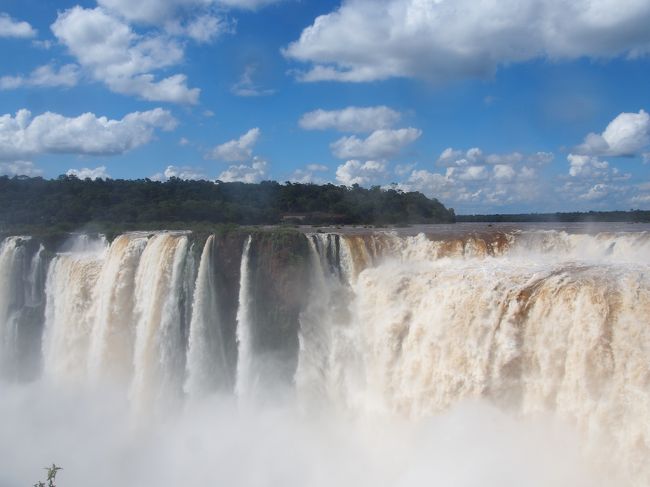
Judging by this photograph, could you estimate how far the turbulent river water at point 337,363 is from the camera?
10.4 m

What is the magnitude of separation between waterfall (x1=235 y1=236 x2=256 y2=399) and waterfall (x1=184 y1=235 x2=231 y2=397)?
634 mm

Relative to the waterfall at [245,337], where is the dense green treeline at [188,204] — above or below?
above

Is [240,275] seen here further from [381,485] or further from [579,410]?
[579,410]

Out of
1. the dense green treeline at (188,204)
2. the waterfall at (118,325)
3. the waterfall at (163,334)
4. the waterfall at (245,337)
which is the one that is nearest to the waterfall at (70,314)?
the waterfall at (118,325)

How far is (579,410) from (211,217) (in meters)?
30.4

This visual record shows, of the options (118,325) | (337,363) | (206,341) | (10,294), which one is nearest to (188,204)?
(10,294)

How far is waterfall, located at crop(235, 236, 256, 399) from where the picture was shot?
53.0 feet

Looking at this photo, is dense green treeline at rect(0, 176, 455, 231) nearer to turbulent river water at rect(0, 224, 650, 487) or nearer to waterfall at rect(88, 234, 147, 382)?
waterfall at rect(88, 234, 147, 382)

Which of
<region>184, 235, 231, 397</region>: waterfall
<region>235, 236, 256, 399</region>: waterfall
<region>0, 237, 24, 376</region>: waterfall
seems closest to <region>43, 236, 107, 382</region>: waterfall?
<region>0, 237, 24, 376</region>: waterfall

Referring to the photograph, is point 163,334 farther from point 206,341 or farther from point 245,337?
point 245,337

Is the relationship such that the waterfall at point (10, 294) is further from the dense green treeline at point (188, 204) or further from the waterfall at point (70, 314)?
the dense green treeline at point (188, 204)

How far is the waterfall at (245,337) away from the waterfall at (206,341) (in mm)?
634

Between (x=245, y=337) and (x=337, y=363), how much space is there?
2.90m

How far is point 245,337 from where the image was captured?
16547 millimetres
